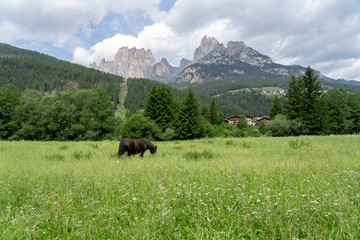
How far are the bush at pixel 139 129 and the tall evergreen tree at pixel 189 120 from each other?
6.67m

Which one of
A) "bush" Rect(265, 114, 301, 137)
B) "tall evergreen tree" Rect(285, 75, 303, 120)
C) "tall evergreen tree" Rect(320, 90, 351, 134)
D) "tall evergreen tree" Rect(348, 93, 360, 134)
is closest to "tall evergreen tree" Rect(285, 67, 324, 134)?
"tall evergreen tree" Rect(285, 75, 303, 120)

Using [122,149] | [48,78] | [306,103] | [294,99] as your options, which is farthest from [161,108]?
[48,78]

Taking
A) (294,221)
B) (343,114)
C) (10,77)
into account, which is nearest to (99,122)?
(294,221)

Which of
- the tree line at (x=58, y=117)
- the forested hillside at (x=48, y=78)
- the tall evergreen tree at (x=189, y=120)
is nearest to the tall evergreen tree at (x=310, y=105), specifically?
the tall evergreen tree at (x=189, y=120)

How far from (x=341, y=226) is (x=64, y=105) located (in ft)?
162

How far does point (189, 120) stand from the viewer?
131 ft

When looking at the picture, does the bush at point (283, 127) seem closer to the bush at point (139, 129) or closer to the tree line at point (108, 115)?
the tree line at point (108, 115)

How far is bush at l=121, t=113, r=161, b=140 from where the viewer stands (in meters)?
32.2

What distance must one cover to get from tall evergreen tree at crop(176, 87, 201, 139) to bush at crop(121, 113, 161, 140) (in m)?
6.67

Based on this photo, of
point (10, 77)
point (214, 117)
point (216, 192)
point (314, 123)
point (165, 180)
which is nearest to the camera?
point (216, 192)

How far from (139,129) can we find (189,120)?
1258 cm

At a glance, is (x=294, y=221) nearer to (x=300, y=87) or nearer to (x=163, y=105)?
(x=163, y=105)

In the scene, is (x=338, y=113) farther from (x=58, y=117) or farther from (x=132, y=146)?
(x=58, y=117)

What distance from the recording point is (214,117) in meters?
86.1
